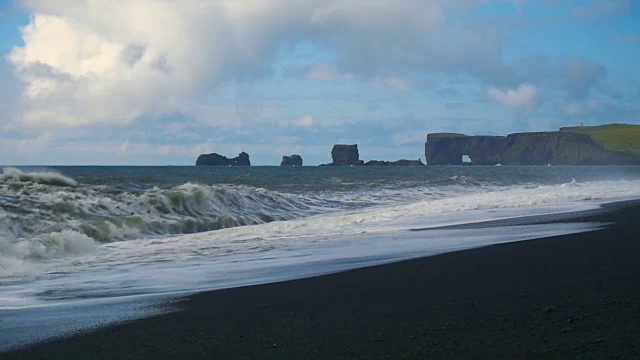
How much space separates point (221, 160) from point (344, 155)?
29.0 meters

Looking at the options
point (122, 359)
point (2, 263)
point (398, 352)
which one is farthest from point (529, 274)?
point (2, 263)

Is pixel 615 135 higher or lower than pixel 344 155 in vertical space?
higher

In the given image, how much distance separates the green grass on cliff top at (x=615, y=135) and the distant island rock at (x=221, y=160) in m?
82.8

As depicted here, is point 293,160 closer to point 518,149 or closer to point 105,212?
point 518,149

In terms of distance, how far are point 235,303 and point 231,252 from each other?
468 cm

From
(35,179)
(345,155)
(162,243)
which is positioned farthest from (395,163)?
(162,243)

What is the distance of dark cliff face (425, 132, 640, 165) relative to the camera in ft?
538

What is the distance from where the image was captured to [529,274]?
6.63m

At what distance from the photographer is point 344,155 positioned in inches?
6275

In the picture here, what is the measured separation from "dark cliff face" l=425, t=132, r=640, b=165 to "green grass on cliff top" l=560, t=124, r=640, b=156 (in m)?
3.26

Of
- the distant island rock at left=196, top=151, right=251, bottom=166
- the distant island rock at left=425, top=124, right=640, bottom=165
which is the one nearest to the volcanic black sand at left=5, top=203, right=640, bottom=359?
the distant island rock at left=196, top=151, right=251, bottom=166

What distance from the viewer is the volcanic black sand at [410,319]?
4164 mm

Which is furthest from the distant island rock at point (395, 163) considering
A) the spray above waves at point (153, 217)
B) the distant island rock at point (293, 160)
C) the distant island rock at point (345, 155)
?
the spray above waves at point (153, 217)

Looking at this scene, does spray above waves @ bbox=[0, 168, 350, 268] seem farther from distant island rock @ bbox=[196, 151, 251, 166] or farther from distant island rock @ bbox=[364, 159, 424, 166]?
distant island rock @ bbox=[364, 159, 424, 166]
